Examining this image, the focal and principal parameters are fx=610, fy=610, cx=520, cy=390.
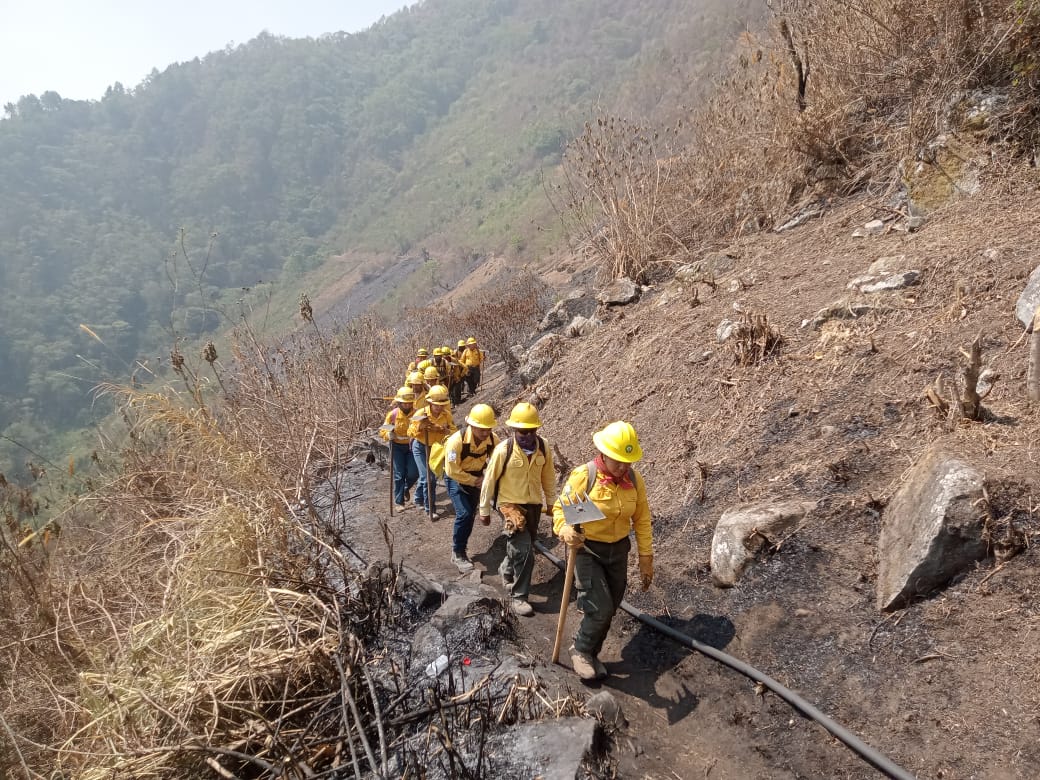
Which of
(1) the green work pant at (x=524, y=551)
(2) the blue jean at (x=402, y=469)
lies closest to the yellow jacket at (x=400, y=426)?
(2) the blue jean at (x=402, y=469)

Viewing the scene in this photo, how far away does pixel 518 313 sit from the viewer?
15.1m

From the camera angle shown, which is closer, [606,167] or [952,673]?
[952,673]

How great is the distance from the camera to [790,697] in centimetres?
317

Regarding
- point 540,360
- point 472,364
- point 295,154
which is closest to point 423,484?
point 540,360

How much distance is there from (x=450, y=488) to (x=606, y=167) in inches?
233

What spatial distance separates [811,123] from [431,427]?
20.8 ft

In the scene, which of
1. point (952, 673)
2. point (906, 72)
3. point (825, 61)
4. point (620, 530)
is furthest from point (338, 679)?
point (825, 61)

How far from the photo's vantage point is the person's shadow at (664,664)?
11.8 feet

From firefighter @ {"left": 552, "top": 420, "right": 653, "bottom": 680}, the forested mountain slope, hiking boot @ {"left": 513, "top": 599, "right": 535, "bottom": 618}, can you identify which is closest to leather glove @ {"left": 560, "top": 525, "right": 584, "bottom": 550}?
firefighter @ {"left": 552, "top": 420, "right": 653, "bottom": 680}

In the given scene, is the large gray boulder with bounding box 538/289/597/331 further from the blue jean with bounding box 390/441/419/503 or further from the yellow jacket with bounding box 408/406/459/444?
the yellow jacket with bounding box 408/406/459/444

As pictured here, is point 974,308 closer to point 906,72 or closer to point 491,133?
point 906,72

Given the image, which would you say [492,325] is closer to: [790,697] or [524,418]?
[524,418]

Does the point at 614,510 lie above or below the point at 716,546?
above

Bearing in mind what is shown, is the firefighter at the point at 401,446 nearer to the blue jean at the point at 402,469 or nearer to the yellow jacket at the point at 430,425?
the blue jean at the point at 402,469
